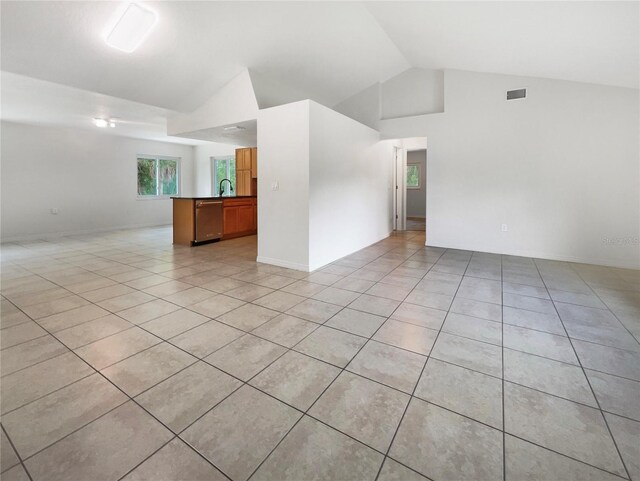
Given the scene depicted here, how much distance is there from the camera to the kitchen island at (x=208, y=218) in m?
5.83

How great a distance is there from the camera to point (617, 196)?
168 inches

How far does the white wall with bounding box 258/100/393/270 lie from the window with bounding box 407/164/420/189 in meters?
6.29

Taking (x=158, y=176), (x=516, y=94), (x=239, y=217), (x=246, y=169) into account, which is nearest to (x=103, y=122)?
(x=246, y=169)

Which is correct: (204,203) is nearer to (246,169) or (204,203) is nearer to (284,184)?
(246,169)

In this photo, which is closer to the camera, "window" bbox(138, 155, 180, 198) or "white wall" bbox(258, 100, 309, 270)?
"white wall" bbox(258, 100, 309, 270)

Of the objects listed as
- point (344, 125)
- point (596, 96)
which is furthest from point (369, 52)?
point (596, 96)

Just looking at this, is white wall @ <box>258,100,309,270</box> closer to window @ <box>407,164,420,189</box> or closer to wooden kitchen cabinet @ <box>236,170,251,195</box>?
wooden kitchen cabinet @ <box>236,170,251,195</box>

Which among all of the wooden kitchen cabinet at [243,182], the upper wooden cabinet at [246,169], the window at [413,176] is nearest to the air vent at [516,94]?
the upper wooden cabinet at [246,169]

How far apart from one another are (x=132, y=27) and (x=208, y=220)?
3.37m

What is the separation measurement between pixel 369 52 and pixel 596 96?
329 centimetres

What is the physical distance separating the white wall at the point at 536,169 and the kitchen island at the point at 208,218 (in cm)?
381

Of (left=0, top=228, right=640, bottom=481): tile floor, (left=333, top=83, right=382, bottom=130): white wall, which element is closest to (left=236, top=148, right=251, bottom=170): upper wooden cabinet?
(left=333, top=83, right=382, bottom=130): white wall

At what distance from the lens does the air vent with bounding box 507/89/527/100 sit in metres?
4.71

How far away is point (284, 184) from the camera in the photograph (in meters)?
4.24
